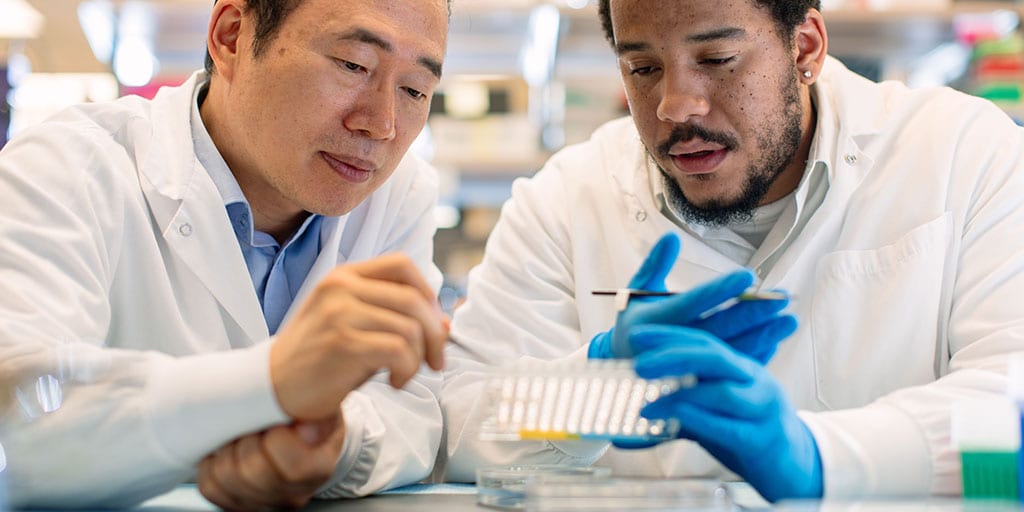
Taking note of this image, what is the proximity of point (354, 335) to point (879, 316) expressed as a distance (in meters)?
1.13

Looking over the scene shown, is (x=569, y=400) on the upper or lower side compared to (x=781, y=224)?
lower

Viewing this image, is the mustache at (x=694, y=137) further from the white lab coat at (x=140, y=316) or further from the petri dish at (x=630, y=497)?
the petri dish at (x=630, y=497)

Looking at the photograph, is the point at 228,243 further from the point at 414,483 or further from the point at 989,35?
the point at 989,35

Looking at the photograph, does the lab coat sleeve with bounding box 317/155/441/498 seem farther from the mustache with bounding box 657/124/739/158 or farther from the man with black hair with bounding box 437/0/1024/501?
the mustache with bounding box 657/124/739/158

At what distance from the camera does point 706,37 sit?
1.71 m

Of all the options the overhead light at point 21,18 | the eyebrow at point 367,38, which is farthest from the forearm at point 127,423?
the overhead light at point 21,18

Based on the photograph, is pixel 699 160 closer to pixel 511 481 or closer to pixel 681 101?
pixel 681 101

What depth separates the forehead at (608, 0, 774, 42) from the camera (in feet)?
5.60

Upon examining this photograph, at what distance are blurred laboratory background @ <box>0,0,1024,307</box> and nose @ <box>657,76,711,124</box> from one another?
168 cm

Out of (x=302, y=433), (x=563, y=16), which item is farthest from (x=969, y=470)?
(x=563, y=16)

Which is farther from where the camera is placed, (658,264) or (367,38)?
(367,38)

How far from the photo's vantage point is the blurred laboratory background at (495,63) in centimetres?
339

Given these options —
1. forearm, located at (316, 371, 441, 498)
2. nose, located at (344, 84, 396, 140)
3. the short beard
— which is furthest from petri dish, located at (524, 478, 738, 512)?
the short beard

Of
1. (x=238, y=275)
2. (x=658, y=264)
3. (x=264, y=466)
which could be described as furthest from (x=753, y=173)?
(x=264, y=466)
